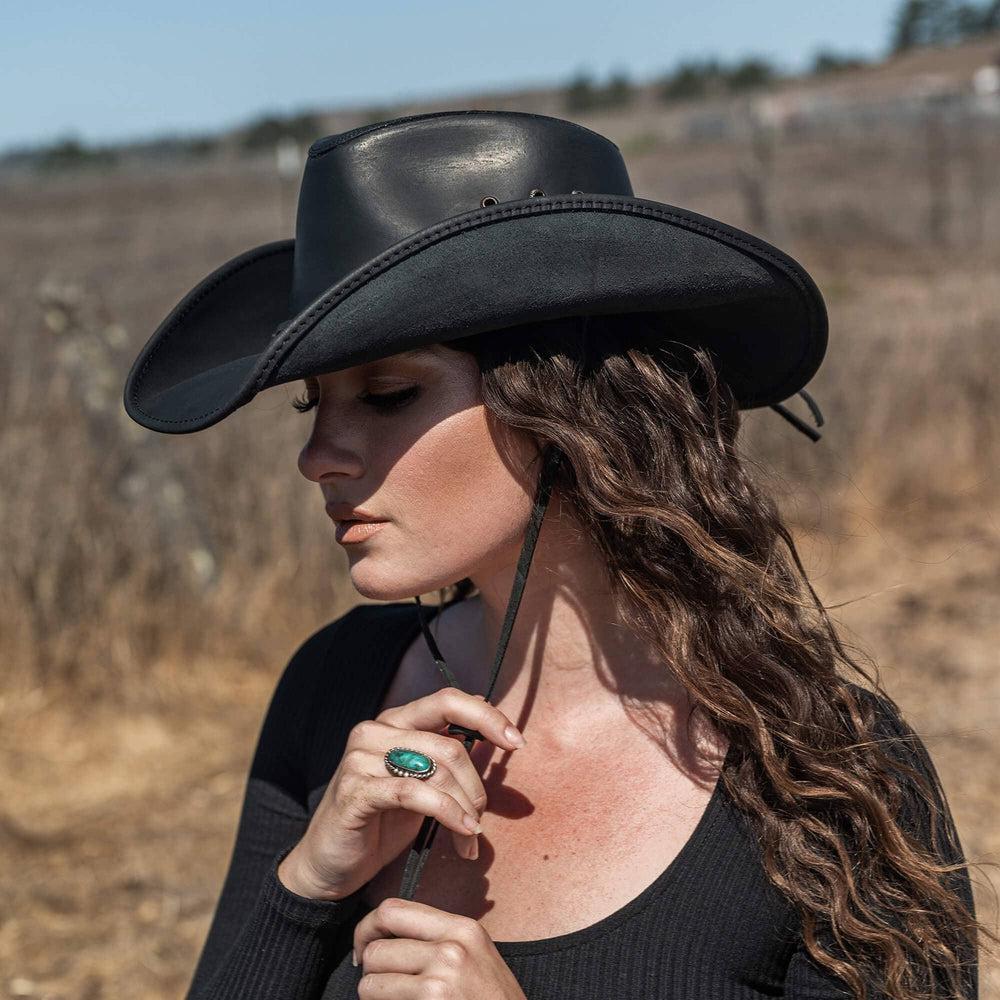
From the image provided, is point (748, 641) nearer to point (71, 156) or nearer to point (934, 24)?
point (71, 156)

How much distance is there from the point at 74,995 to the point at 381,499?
2386 millimetres

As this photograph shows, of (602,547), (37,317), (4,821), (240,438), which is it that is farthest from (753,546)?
(37,317)

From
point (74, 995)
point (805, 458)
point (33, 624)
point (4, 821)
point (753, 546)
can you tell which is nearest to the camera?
point (753, 546)

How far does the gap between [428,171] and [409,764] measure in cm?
70

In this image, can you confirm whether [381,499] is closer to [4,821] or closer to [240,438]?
[4,821]

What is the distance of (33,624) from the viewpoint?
441cm

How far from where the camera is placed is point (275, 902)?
59.7 inches

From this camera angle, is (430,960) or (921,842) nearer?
(430,960)

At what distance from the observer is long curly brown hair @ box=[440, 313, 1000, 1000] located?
1.41 m

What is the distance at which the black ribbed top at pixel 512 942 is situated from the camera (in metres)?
1.40

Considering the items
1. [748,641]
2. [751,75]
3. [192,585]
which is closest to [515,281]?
[748,641]

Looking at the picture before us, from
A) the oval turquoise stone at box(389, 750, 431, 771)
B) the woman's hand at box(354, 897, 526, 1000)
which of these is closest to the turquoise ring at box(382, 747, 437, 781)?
the oval turquoise stone at box(389, 750, 431, 771)

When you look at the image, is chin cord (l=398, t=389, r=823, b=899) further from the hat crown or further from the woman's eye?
the hat crown

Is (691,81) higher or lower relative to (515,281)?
lower
